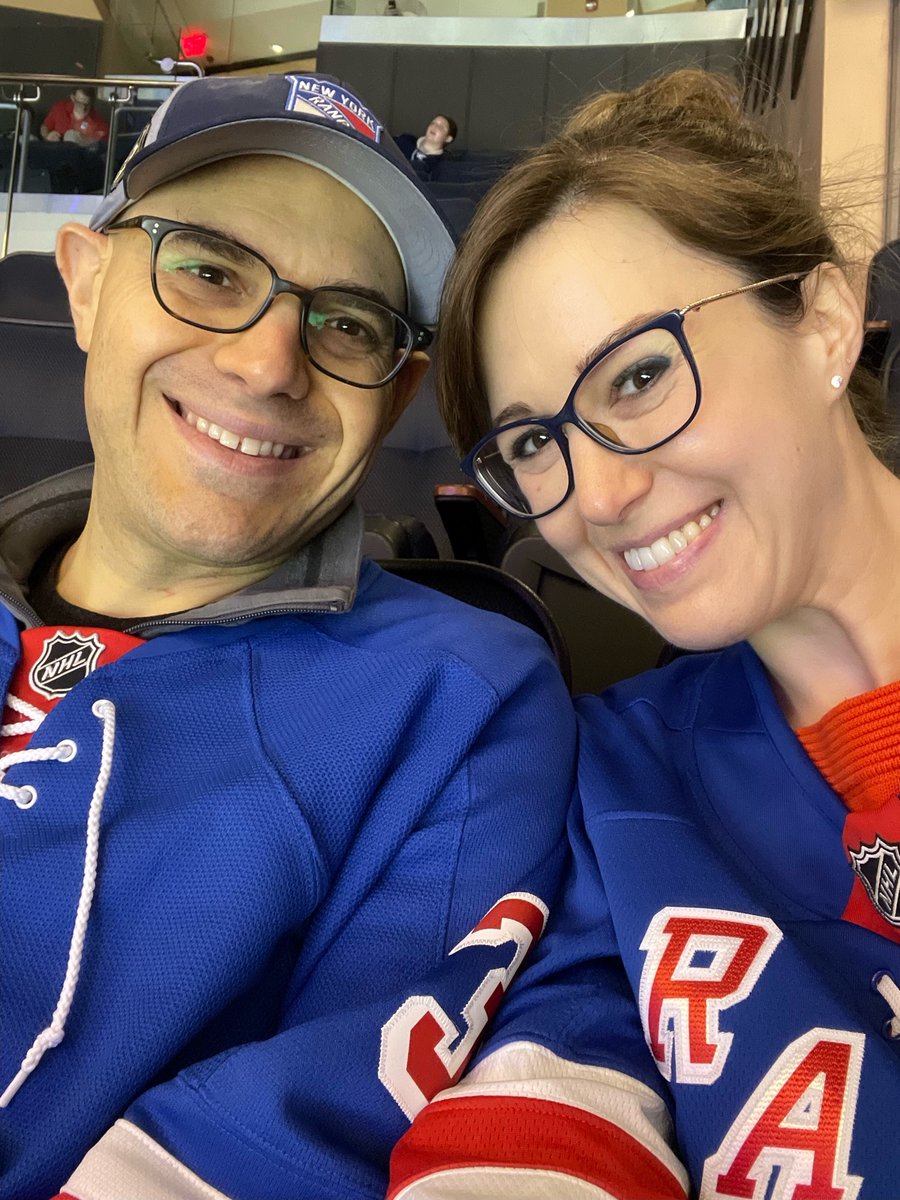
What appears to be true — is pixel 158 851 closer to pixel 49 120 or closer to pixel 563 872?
pixel 563 872

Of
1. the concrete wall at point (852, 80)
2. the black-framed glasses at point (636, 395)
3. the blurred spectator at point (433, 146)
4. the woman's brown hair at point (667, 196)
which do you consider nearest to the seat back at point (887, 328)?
the woman's brown hair at point (667, 196)

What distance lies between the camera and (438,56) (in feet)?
25.8

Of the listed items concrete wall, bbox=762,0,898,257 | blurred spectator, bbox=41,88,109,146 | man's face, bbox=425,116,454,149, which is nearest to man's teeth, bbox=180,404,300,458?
concrete wall, bbox=762,0,898,257

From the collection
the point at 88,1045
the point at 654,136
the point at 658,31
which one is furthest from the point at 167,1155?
the point at 658,31

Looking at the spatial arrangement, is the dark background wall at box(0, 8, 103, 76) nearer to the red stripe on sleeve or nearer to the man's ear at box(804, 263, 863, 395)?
the man's ear at box(804, 263, 863, 395)

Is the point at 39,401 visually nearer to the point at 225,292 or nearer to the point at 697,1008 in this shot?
the point at 225,292

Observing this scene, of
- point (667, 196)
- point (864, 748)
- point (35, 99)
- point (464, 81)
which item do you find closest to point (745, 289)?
point (667, 196)

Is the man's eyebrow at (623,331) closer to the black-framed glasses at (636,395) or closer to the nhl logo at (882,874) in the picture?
the black-framed glasses at (636,395)

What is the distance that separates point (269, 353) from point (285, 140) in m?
0.26

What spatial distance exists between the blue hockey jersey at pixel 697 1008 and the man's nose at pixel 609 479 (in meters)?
0.29

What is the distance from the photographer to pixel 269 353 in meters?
1.05

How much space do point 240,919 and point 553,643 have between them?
60cm

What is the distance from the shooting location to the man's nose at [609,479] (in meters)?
0.92

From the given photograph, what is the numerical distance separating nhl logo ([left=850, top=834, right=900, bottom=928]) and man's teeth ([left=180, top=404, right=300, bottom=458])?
0.75 meters
